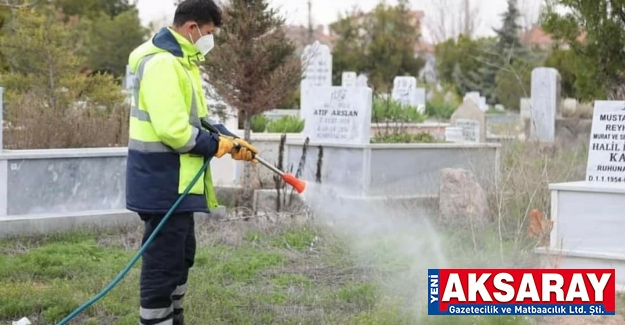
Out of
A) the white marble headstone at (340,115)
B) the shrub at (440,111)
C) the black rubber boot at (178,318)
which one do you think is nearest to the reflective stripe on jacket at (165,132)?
the black rubber boot at (178,318)

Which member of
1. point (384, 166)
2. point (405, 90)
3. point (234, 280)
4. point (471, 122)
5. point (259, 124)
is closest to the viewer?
point (234, 280)

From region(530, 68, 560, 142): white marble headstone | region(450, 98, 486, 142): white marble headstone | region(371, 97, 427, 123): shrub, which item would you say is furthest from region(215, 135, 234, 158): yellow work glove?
region(530, 68, 560, 142): white marble headstone

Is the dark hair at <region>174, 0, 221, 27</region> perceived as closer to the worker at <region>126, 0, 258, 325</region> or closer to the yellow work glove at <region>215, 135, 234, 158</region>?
the worker at <region>126, 0, 258, 325</region>

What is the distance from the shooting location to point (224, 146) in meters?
5.63

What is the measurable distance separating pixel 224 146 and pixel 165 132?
1.31 ft

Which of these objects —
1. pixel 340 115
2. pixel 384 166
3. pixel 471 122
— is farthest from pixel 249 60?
pixel 471 122

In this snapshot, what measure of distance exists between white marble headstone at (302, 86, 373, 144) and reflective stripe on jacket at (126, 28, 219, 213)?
687 centimetres

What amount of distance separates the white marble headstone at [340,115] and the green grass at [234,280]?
9.04 feet

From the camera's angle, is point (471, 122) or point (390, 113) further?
point (471, 122)

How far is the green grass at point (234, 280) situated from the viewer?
6543 millimetres

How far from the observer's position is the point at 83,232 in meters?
9.78

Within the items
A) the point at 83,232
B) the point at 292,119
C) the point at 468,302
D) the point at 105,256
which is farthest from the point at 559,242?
the point at 292,119

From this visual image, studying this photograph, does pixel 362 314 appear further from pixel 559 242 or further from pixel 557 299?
pixel 559 242

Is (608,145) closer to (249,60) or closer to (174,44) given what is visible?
(174,44)
